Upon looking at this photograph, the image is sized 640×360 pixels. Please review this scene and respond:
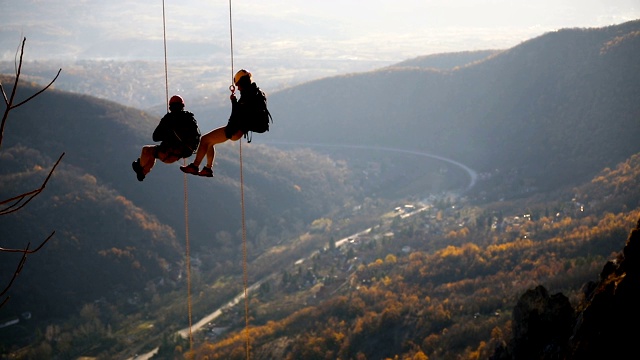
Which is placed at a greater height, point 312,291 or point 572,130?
point 572,130

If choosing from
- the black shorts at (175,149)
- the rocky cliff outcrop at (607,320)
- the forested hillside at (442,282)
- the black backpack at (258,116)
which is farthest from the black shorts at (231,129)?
the forested hillside at (442,282)

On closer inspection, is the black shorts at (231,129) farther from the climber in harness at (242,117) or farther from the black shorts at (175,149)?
the black shorts at (175,149)

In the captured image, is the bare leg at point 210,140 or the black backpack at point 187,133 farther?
the bare leg at point 210,140

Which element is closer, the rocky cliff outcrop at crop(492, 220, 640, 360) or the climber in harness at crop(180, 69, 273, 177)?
the climber in harness at crop(180, 69, 273, 177)

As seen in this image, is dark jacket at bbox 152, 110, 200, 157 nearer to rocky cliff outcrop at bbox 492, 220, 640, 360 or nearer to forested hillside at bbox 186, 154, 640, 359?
rocky cliff outcrop at bbox 492, 220, 640, 360

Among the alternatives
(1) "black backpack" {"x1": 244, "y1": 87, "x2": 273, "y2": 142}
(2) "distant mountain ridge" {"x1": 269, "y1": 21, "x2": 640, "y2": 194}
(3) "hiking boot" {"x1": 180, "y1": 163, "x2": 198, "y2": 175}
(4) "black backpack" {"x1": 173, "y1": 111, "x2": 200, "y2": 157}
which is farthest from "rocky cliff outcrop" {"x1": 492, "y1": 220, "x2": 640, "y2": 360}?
(2) "distant mountain ridge" {"x1": 269, "y1": 21, "x2": 640, "y2": 194}

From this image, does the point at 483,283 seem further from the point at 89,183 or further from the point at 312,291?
the point at 89,183

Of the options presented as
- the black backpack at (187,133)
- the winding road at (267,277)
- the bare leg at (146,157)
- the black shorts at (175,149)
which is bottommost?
the winding road at (267,277)

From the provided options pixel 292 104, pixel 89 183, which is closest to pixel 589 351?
pixel 89 183
